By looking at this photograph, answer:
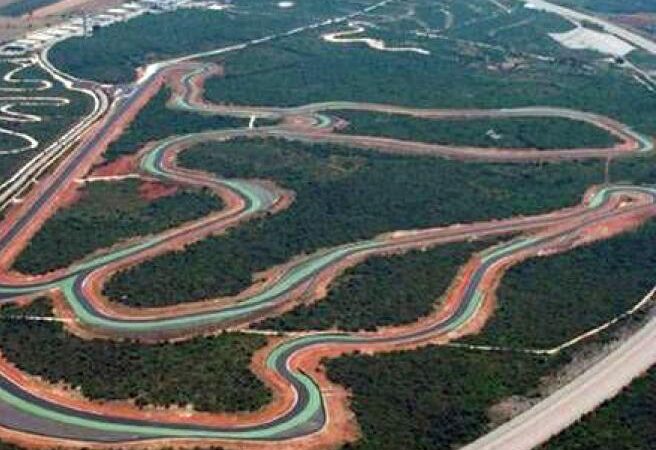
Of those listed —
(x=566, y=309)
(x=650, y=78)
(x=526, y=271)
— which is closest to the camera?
(x=566, y=309)

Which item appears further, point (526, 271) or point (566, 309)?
point (526, 271)

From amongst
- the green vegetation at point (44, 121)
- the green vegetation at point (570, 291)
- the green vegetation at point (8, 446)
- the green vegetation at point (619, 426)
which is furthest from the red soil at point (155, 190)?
the green vegetation at point (619, 426)

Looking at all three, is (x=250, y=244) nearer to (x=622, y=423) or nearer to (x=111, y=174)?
(x=111, y=174)

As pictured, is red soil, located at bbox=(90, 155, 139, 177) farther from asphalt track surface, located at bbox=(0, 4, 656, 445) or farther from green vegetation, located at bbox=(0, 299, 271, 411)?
green vegetation, located at bbox=(0, 299, 271, 411)

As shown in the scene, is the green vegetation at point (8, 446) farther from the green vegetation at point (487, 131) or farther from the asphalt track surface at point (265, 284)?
the green vegetation at point (487, 131)

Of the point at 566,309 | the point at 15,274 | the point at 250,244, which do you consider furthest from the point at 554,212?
the point at 15,274

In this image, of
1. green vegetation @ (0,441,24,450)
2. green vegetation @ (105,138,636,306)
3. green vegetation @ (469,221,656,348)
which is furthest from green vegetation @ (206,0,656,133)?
green vegetation @ (0,441,24,450)

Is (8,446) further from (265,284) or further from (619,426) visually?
(619,426)
